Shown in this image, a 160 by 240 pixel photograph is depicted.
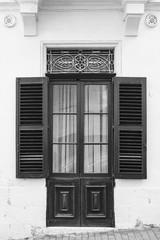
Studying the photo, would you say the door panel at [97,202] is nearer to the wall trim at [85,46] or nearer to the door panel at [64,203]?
the door panel at [64,203]

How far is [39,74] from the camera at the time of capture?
673 centimetres

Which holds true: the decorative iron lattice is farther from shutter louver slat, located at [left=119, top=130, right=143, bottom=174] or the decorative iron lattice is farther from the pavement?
the pavement

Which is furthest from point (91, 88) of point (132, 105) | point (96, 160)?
point (96, 160)

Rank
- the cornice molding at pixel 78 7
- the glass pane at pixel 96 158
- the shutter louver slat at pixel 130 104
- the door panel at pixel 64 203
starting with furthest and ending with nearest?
the glass pane at pixel 96 158, the door panel at pixel 64 203, the shutter louver slat at pixel 130 104, the cornice molding at pixel 78 7

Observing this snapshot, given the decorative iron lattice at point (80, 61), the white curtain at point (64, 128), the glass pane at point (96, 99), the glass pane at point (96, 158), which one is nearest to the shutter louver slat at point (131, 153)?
the glass pane at point (96, 158)

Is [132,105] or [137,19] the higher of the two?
[137,19]

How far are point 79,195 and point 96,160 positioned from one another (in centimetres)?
68

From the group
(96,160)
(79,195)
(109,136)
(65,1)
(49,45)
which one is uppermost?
(65,1)

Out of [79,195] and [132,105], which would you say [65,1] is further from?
[79,195]

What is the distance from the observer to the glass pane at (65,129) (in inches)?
272

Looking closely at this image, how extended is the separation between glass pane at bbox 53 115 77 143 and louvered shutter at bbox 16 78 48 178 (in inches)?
12.2

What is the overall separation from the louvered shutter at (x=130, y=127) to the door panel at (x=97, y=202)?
378mm

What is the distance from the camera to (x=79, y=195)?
22.4ft

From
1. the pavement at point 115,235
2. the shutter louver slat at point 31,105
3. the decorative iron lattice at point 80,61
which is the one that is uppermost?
the decorative iron lattice at point 80,61
